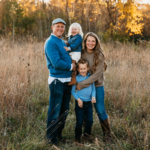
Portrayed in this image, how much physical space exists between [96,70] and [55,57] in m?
0.67

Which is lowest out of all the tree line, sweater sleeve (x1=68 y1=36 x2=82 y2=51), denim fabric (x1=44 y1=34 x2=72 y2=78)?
denim fabric (x1=44 y1=34 x2=72 y2=78)

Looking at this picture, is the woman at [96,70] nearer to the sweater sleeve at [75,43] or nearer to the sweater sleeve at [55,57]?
the sweater sleeve at [75,43]

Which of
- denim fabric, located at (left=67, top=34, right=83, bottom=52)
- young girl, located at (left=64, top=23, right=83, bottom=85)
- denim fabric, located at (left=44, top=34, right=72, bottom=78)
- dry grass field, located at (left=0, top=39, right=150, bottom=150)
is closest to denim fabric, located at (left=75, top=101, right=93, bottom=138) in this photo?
dry grass field, located at (left=0, top=39, right=150, bottom=150)

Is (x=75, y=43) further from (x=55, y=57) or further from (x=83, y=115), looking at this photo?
(x=83, y=115)

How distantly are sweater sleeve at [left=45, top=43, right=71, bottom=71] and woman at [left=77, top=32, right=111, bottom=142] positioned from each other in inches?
16.0

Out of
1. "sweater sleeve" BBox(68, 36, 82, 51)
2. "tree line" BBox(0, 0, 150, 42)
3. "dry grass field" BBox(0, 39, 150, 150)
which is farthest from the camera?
"tree line" BBox(0, 0, 150, 42)

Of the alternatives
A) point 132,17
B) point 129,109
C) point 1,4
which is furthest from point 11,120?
point 1,4

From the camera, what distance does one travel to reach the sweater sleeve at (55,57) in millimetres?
2066

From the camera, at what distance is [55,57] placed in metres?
2.07

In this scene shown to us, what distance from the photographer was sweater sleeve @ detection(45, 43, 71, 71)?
2066 millimetres

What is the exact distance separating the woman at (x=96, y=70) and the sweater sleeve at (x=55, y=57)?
16.0 inches

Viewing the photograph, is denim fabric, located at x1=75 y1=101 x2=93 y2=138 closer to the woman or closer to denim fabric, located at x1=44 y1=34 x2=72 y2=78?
the woman

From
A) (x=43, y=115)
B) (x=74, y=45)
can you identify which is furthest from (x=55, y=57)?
(x=43, y=115)

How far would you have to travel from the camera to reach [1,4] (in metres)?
19.3
